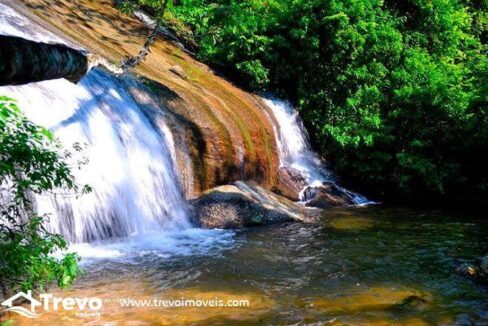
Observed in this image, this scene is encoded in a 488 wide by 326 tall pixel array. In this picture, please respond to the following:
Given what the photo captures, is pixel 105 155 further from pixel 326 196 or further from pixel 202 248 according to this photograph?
pixel 326 196

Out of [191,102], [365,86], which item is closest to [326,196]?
[365,86]

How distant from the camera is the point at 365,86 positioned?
624 inches

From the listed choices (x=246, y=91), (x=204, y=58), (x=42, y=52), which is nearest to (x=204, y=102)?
(x=246, y=91)

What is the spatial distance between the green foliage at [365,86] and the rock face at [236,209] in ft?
15.9

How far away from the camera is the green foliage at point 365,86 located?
14.1 meters

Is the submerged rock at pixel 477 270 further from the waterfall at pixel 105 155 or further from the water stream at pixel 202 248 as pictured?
the waterfall at pixel 105 155

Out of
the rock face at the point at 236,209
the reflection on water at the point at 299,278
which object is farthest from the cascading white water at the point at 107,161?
the reflection on water at the point at 299,278

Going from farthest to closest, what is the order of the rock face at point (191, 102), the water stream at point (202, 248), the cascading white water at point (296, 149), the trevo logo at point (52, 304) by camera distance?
the cascading white water at point (296, 149) → the rock face at point (191, 102) → the water stream at point (202, 248) → the trevo logo at point (52, 304)

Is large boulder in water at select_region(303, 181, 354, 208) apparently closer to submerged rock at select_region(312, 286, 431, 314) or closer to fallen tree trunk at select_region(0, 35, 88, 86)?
submerged rock at select_region(312, 286, 431, 314)

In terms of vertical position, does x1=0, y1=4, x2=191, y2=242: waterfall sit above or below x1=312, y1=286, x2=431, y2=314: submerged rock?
above

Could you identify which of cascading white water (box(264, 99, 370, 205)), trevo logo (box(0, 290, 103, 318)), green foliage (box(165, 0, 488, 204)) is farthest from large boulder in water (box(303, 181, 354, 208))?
trevo logo (box(0, 290, 103, 318))

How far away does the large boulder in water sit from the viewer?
43.8ft

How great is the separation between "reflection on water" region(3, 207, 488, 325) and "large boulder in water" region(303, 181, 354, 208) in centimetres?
302

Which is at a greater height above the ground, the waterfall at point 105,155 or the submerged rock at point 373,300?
the waterfall at point 105,155
